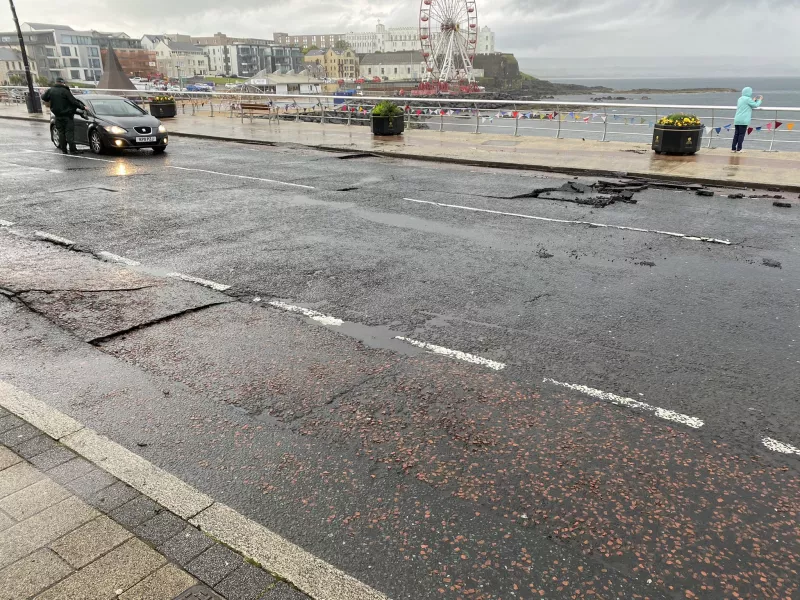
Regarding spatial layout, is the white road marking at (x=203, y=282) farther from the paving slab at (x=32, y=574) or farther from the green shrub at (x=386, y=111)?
the green shrub at (x=386, y=111)

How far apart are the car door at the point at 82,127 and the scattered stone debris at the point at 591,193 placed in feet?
43.7

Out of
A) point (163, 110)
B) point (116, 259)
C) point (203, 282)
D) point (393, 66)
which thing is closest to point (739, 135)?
point (203, 282)

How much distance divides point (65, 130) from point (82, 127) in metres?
0.47

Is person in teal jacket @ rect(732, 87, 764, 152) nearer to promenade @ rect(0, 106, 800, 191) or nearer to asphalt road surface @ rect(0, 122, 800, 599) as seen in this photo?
promenade @ rect(0, 106, 800, 191)

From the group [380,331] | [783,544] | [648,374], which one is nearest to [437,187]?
[380,331]

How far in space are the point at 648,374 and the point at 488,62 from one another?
670ft

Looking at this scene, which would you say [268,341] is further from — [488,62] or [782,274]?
[488,62]

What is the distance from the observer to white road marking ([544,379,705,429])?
3967 mm

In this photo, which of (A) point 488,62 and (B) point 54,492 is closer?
(B) point 54,492

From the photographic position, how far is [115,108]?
1834cm

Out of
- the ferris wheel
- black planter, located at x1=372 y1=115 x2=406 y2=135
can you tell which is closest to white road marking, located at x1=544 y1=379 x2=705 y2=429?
black planter, located at x1=372 y1=115 x2=406 y2=135

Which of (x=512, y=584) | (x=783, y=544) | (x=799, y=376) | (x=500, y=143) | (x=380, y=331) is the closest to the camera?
(x=512, y=584)

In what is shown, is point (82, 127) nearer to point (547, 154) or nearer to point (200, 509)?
point (547, 154)

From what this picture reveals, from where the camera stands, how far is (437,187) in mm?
12867
